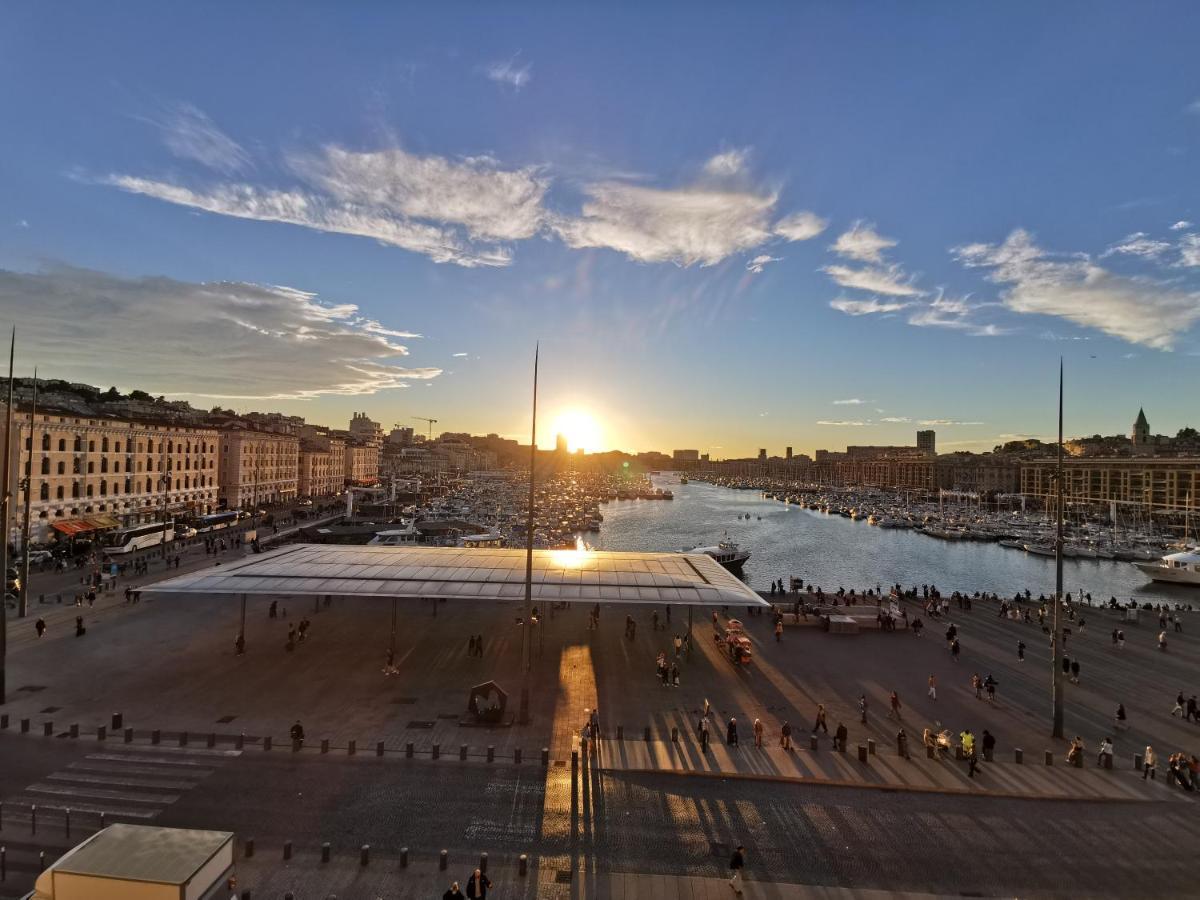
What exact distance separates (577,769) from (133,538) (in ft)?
185

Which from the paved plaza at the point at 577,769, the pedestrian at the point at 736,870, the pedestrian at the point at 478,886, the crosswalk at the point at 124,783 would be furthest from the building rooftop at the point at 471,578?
the pedestrian at the point at 478,886

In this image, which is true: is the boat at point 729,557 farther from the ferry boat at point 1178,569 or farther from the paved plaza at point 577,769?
the ferry boat at point 1178,569

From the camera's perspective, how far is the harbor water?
228 ft

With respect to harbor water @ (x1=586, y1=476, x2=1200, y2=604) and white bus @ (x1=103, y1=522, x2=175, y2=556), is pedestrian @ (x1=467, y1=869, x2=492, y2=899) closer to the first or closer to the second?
white bus @ (x1=103, y1=522, x2=175, y2=556)

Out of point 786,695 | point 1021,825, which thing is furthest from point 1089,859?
point 786,695

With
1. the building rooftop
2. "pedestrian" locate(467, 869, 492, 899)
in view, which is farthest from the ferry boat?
"pedestrian" locate(467, 869, 492, 899)

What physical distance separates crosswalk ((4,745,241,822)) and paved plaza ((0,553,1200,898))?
7cm

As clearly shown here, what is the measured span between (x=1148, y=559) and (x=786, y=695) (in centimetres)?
9629

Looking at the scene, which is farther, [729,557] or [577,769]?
[729,557]

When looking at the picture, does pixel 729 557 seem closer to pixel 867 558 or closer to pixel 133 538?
pixel 867 558

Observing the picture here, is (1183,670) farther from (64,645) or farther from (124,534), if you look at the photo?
(124,534)

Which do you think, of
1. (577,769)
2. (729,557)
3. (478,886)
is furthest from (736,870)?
(729,557)

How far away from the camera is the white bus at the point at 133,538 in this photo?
53.2m

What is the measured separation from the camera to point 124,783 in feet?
52.3
